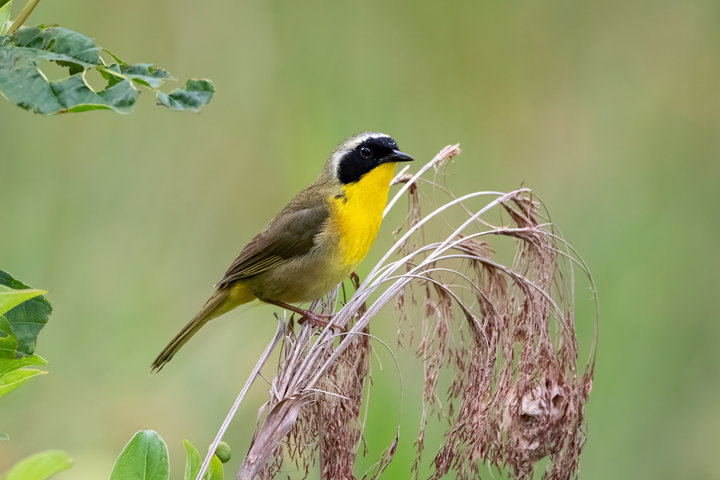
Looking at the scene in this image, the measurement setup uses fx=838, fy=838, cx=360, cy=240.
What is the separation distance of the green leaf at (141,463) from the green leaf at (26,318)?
0.89ft

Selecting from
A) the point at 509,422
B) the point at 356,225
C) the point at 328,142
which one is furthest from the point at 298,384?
the point at 328,142

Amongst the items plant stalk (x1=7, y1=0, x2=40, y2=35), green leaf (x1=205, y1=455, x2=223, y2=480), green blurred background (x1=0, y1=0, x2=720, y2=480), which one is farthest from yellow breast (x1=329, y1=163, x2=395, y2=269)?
plant stalk (x1=7, y1=0, x2=40, y2=35)

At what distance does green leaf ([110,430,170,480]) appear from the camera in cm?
165

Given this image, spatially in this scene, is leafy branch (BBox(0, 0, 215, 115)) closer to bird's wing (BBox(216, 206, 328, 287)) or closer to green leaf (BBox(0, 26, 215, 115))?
green leaf (BBox(0, 26, 215, 115))

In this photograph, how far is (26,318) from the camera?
1.65 meters

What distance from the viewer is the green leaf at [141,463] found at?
1648 millimetres

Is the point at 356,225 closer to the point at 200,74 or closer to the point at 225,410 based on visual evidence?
the point at 225,410

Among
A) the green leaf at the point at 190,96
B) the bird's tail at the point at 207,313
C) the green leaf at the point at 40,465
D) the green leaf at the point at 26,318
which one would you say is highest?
the green leaf at the point at 190,96

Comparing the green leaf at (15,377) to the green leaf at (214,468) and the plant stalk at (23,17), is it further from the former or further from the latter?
the plant stalk at (23,17)

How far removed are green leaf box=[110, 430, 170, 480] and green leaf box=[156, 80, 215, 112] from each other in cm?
64

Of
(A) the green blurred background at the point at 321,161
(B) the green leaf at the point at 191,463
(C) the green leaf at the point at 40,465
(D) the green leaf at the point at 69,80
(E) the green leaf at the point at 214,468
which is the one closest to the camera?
(C) the green leaf at the point at 40,465

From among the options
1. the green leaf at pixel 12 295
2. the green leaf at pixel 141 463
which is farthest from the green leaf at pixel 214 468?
the green leaf at pixel 12 295

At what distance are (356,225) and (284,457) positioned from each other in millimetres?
1578

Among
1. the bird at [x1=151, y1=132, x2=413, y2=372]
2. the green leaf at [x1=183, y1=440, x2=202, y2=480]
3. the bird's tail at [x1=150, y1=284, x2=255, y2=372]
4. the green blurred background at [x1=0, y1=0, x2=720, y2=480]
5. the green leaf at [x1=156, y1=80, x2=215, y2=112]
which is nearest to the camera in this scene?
the green leaf at [x1=156, y1=80, x2=215, y2=112]
